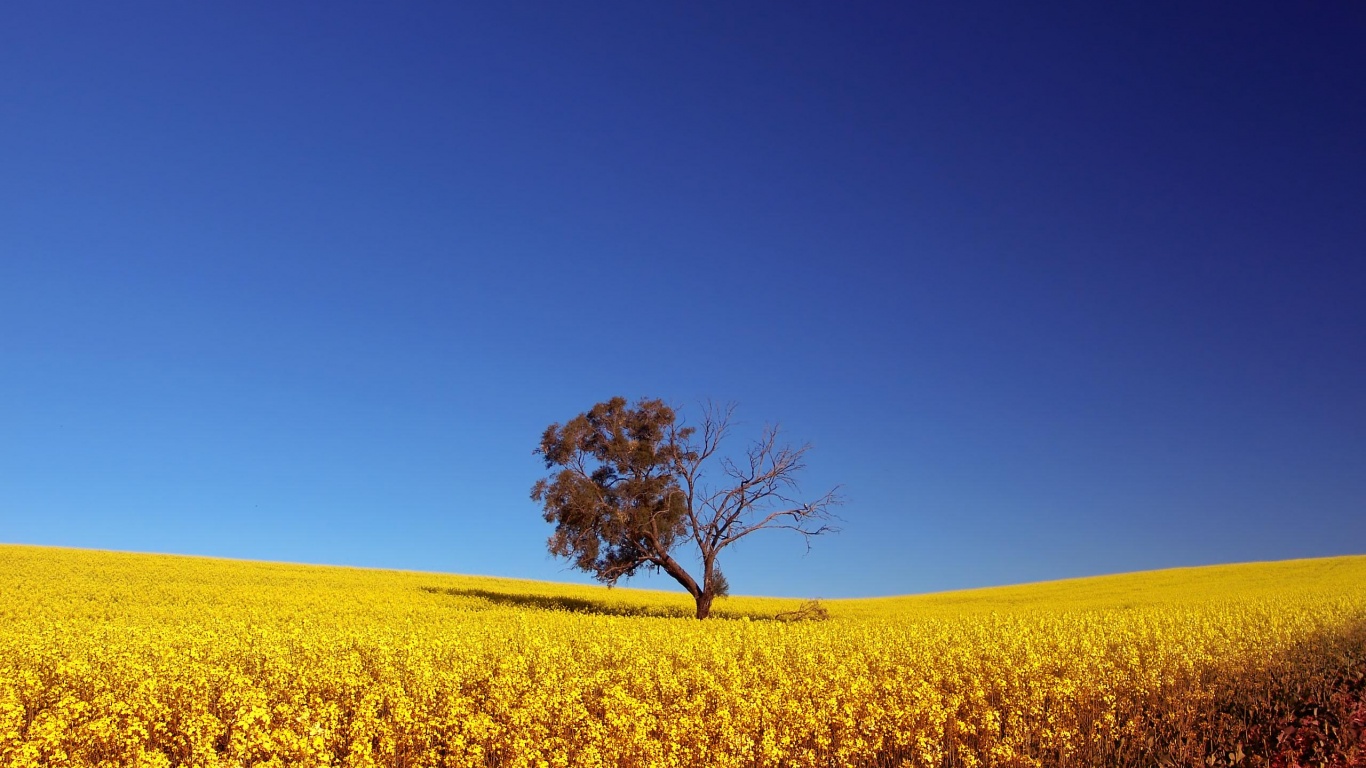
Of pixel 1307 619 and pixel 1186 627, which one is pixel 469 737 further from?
pixel 1307 619

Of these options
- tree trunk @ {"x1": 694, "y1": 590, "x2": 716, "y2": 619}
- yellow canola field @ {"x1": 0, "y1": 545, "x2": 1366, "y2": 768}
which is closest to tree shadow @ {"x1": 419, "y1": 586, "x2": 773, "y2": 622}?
tree trunk @ {"x1": 694, "y1": 590, "x2": 716, "y2": 619}

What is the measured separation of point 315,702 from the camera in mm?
9828

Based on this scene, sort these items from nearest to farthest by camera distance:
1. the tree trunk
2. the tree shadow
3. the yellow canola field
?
the yellow canola field → the tree trunk → the tree shadow

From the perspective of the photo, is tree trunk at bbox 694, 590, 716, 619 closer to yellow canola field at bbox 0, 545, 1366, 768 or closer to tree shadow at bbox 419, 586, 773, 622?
tree shadow at bbox 419, 586, 773, 622

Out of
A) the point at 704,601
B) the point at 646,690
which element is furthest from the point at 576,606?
the point at 646,690

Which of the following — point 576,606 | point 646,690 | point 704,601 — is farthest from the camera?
point 576,606

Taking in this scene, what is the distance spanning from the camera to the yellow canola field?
818cm

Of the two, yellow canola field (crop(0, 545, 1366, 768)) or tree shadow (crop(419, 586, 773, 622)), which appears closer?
yellow canola field (crop(0, 545, 1366, 768))

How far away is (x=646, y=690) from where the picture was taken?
10961 millimetres

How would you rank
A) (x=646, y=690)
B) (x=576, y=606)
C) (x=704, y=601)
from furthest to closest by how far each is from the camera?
(x=576, y=606), (x=704, y=601), (x=646, y=690)

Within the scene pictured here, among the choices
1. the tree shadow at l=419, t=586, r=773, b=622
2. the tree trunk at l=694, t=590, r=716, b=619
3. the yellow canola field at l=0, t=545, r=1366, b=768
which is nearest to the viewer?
the yellow canola field at l=0, t=545, r=1366, b=768

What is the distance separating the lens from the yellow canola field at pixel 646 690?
8180mm

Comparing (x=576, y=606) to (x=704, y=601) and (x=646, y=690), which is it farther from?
(x=646, y=690)

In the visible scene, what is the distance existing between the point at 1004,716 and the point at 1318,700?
406 cm
